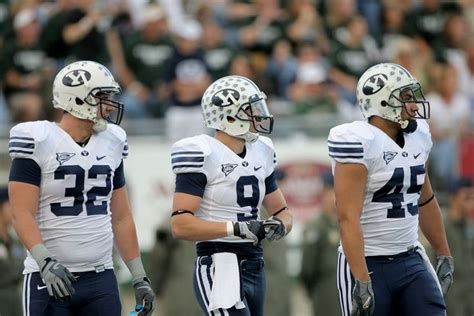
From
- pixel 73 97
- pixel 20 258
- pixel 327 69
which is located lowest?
pixel 20 258

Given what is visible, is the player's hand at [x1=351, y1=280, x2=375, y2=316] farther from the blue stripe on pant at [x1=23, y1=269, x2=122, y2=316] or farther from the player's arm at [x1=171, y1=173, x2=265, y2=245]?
the blue stripe on pant at [x1=23, y1=269, x2=122, y2=316]

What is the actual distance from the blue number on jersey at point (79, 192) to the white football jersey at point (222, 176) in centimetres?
43

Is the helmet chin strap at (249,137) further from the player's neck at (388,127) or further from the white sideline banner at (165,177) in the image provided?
the white sideline banner at (165,177)

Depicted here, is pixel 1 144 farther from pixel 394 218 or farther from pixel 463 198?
pixel 394 218

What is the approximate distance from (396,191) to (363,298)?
2.14ft

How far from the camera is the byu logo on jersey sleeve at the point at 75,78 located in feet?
24.2

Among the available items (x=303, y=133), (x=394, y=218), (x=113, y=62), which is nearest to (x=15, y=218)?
(x=394, y=218)

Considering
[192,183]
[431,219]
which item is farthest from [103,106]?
[431,219]

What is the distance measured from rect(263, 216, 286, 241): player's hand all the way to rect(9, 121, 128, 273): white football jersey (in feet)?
2.97

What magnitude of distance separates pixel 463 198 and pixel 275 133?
1.94 meters

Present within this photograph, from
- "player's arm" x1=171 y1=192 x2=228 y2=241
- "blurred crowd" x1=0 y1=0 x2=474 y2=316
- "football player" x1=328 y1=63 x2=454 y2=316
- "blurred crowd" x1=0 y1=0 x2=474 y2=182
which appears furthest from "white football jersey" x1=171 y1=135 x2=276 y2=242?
"blurred crowd" x1=0 y1=0 x2=474 y2=182

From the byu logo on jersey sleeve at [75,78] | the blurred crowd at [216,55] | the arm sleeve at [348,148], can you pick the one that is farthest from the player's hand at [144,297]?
the blurred crowd at [216,55]

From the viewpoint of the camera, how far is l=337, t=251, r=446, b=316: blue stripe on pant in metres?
7.36

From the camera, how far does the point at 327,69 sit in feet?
48.5
